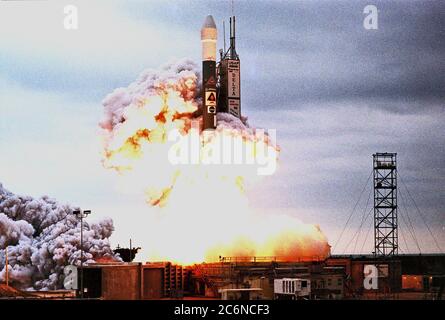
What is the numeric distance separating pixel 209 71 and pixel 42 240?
30.0m

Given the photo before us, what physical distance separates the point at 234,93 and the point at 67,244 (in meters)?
23.1

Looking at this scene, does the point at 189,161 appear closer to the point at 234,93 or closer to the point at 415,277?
the point at 234,93

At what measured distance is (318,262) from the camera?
375 ft

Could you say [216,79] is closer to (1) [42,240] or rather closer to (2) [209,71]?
(2) [209,71]

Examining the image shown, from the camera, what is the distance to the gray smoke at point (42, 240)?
123250mm

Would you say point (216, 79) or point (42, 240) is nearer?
point (216, 79)

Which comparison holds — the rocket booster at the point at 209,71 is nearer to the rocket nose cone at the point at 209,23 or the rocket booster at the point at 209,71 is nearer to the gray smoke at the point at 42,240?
the rocket nose cone at the point at 209,23

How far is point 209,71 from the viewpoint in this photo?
371 feet
